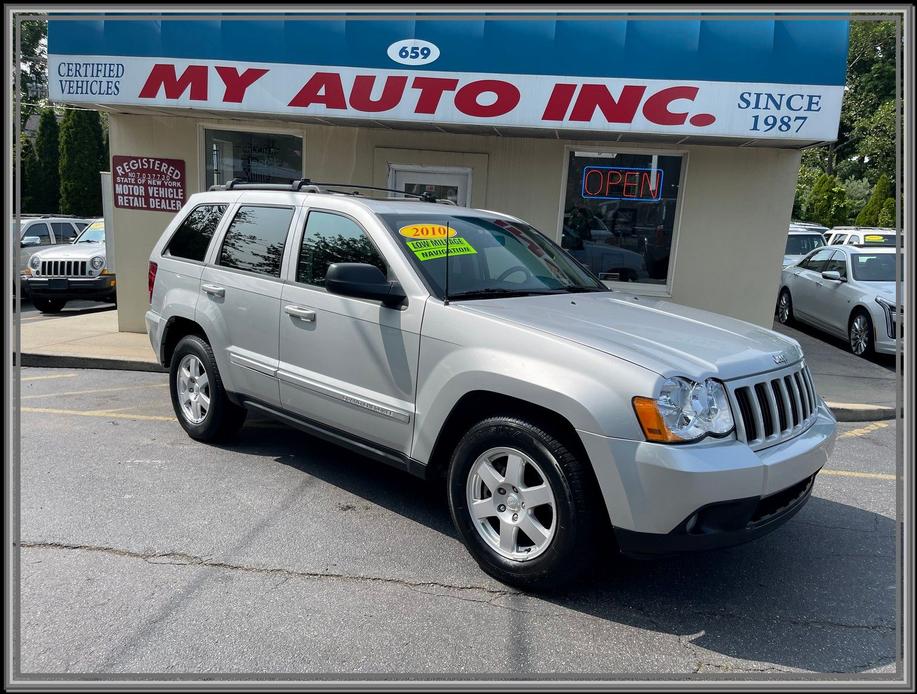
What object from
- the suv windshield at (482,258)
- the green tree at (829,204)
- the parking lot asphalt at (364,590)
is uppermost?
the green tree at (829,204)

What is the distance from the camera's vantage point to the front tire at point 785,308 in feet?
44.3

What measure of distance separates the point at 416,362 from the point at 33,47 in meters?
23.1

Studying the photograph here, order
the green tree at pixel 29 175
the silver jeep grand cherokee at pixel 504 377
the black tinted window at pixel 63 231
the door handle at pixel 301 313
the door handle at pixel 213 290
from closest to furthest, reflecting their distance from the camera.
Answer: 1. the silver jeep grand cherokee at pixel 504 377
2. the door handle at pixel 301 313
3. the door handle at pixel 213 290
4. the black tinted window at pixel 63 231
5. the green tree at pixel 29 175

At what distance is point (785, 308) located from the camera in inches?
541

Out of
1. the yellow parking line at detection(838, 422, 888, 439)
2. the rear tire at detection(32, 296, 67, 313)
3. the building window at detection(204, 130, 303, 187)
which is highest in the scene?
the building window at detection(204, 130, 303, 187)

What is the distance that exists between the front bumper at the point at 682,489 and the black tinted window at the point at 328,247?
6.24 ft

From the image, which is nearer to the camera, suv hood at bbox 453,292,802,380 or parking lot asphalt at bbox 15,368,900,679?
parking lot asphalt at bbox 15,368,900,679

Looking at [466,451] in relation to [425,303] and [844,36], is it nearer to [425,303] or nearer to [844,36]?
[425,303]

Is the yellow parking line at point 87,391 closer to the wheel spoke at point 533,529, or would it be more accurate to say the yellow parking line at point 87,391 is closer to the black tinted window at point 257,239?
the black tinted window at point 257,239

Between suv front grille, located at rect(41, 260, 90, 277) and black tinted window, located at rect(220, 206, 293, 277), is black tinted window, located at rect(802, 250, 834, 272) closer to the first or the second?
black tinted window, located at rect(220, 206, 293, 277)

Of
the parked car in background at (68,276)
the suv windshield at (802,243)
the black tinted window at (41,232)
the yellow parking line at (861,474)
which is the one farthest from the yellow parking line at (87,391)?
the suv windshield at (802,243)

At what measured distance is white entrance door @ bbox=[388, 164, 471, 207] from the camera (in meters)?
8.96

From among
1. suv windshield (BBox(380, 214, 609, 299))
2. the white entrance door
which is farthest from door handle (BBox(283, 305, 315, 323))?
the white entrance door

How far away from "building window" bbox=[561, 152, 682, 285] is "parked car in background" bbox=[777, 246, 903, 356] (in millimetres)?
3720
